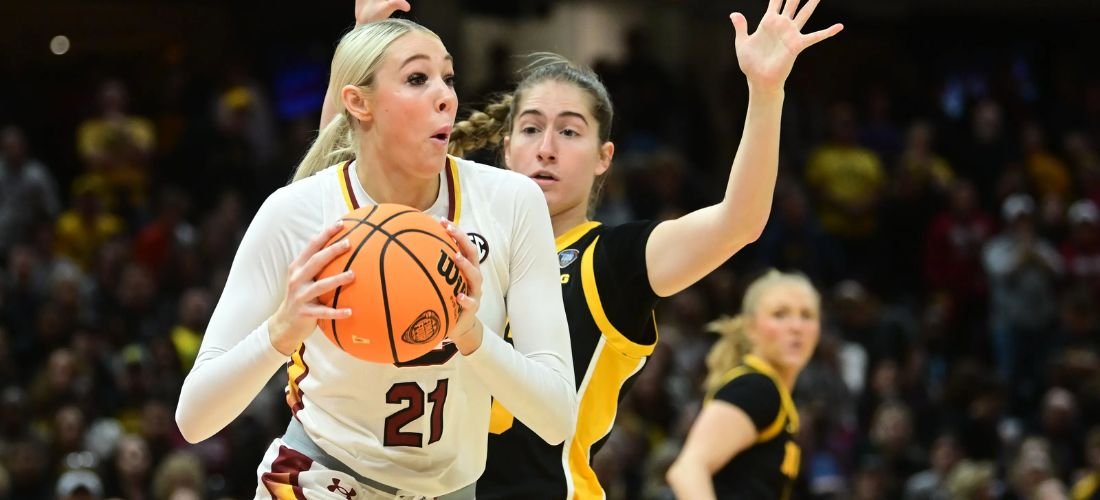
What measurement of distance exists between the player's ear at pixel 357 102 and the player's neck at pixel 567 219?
0.98m

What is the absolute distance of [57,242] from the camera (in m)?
11.0

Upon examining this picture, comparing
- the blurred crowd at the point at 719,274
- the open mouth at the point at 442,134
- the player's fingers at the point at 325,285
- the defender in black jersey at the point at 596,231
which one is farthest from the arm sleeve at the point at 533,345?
the blurred crowd at the point at 719,274

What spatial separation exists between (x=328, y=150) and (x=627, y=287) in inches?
33.2

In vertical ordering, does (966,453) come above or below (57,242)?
below

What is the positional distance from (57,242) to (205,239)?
107 centimetres

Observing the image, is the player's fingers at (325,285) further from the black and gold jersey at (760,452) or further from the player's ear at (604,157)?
the black and gold jersey at (760,452)

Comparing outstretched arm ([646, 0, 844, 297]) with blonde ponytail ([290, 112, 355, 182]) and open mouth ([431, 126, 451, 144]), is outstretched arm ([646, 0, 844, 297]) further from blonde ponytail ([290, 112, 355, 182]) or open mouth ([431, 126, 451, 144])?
blonde ponytail ([290, 112, 355, 182])

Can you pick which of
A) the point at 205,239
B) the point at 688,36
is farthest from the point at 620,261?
the point at 688,36

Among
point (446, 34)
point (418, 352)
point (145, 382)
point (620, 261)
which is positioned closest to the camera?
point (418, 352)

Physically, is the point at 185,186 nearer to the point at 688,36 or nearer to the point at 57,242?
the point at 57,242

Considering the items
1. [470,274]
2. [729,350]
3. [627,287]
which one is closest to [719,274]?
[729,350]

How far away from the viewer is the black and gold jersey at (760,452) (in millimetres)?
5164

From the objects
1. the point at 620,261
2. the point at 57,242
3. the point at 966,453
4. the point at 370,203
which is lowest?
the point at 966,453

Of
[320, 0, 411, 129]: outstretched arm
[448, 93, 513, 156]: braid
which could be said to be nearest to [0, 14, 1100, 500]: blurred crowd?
[448, 93, 513, 156]: braid
